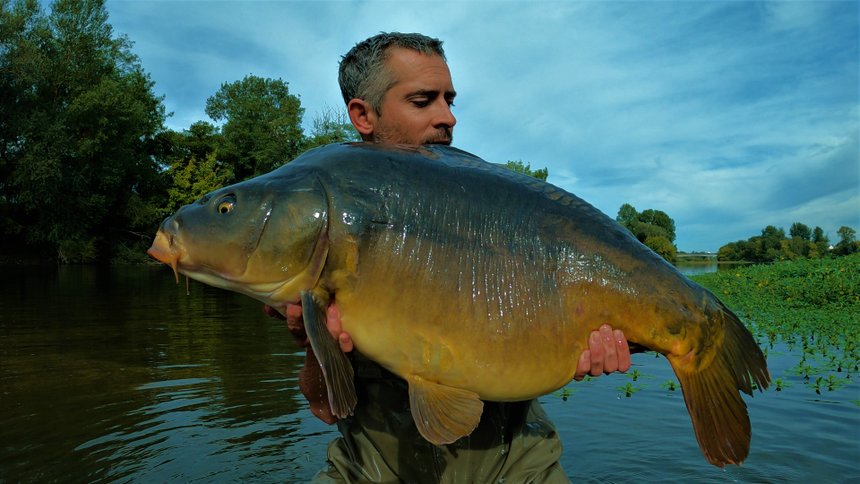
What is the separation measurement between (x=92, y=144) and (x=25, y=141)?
10.3 feet

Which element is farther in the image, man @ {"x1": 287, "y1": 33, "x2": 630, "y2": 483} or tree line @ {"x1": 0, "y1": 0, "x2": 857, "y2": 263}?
tree line @ {"x1": 0, "y1": 0, "x2": 857, "y2": 263}

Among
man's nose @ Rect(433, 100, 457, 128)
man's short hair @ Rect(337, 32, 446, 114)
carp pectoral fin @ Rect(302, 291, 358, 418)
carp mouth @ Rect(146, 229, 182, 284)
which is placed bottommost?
carp pectoral fin @ Rect(302, 291, 358, 418)

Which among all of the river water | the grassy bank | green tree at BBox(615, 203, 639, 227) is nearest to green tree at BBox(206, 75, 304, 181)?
the grassy bank

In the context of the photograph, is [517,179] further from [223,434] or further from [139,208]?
[139,208]

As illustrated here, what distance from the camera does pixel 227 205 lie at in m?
2.39

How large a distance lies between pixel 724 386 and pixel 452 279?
1.13m

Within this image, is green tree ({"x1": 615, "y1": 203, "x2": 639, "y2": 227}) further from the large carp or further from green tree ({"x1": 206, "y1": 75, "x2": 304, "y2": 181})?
the large carp

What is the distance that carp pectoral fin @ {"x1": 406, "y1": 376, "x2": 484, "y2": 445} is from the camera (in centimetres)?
230

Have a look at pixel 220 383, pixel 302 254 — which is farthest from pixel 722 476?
pixel 220 383

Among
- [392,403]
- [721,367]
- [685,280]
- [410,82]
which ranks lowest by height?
[392,403]

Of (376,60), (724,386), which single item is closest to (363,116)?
(376,60)

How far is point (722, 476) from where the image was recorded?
4680 millimetres

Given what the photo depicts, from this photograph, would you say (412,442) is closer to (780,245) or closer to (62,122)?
(62,122)

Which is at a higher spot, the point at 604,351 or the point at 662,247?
the point at 662,247
